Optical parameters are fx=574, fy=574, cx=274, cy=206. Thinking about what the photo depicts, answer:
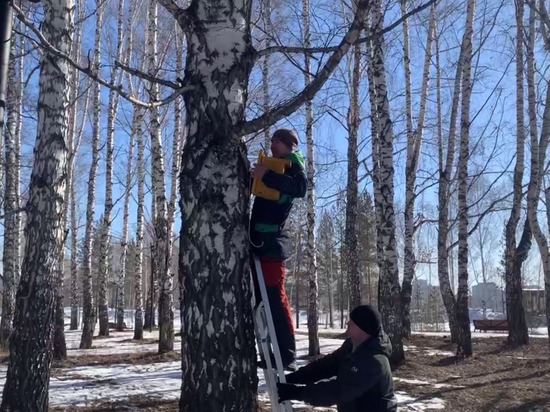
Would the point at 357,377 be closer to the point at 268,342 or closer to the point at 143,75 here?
the point at 268,342

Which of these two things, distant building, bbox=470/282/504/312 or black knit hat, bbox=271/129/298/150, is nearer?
black knit hat, bbox=271/129/298/150

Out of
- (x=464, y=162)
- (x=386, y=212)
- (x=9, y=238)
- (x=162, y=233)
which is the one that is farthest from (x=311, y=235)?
(x=9, y=238)

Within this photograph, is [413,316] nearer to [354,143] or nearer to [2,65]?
[354,143]

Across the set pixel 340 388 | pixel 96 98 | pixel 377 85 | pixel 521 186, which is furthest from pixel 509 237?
pixel 340 388

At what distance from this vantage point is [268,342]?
3709 mm

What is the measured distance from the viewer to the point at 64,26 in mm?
6617

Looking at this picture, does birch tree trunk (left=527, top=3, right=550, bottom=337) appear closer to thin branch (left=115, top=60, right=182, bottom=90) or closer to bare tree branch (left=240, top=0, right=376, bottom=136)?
bare tree branch (left=240, top=0, right=376, bottom=136)

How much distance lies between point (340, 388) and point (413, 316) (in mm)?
55478

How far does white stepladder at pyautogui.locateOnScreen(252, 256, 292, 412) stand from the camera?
11.7 ft

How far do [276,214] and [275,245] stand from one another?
235 millimetres

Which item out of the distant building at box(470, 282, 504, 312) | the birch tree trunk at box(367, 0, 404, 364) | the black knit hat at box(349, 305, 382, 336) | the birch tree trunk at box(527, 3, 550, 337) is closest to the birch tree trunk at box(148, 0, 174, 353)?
the birch tree trunk at box(367, 0, 404, 364)

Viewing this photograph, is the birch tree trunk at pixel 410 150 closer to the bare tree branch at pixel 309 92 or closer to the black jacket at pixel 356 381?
the black jacket at pixel 356 381

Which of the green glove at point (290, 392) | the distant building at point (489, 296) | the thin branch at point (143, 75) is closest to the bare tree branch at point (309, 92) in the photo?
the thin branch at point (143, 75)

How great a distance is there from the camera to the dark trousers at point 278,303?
3.86 meters
